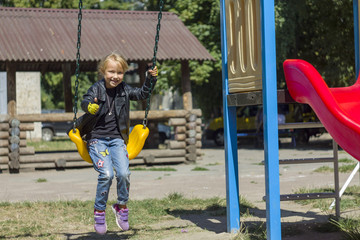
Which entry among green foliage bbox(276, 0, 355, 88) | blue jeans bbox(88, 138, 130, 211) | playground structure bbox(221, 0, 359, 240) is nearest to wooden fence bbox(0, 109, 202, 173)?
green foliage bbox(276, 0, 355, 88)

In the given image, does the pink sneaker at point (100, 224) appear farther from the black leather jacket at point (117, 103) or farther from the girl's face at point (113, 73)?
the girl's face at point (113, 73)

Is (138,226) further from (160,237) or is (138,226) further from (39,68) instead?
(39,68)

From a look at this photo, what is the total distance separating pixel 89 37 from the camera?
15875 millimetres

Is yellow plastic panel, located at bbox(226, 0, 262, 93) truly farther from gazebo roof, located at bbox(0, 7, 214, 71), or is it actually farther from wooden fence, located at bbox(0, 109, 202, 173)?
gazebo roof, located at bbox(0, 7, 214, 71)

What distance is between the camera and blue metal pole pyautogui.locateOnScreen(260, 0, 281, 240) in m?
4.91

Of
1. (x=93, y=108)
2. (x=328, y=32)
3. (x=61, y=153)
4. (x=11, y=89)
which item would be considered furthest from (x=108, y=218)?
(x=328, y=32)

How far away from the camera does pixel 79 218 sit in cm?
674

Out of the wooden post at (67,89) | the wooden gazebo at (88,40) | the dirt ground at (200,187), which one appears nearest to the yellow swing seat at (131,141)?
the dirt ground at (200,187)

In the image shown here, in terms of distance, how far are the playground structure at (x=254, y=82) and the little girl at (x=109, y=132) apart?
83 centimetres

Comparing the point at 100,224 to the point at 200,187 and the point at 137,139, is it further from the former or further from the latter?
the point at 200,187

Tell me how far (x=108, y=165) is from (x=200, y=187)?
4.67m

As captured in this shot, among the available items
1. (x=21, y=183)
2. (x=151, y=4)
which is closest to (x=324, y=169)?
(x=21, y=183)

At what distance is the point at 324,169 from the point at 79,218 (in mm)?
6684

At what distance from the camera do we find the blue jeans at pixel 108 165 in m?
5.27
